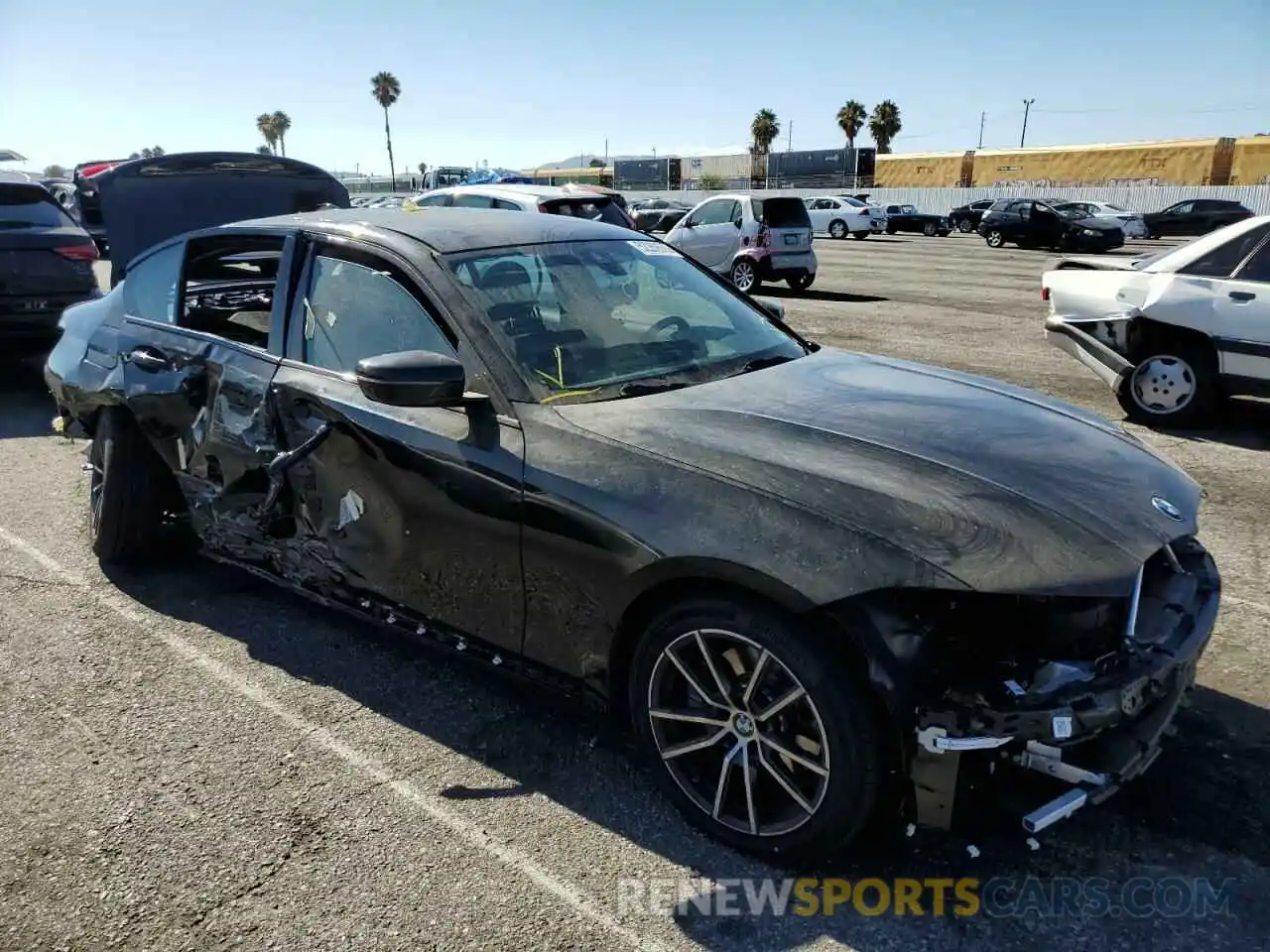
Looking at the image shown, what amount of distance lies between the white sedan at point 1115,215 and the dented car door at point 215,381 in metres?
29.3

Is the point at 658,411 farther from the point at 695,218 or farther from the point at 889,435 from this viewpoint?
the point at 695,218

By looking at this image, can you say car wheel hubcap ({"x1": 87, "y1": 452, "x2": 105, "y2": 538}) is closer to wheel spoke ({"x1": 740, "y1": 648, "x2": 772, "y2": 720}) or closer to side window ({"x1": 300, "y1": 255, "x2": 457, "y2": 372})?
side window ({"x1": 300, "y1": 255, "x2": 457, "y2": 372})

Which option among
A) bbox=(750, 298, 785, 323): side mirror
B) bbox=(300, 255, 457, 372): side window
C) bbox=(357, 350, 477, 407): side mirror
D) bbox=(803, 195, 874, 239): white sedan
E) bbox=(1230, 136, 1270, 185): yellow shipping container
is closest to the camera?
bbox=(357, 350, 477, 407): side mirror

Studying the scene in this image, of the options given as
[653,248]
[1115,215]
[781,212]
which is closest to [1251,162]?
[1115,215]

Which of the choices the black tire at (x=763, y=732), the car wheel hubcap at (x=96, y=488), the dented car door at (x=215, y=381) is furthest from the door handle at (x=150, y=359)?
the black tire at (x=763, y=732)

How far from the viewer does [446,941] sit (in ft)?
7.79

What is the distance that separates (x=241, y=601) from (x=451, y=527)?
6.01 feet

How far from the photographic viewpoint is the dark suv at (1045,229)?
26.9m

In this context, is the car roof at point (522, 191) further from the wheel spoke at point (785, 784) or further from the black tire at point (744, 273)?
the wheel spoke at point (785, 784)

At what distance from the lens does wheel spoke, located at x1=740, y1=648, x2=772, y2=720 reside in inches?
96.6

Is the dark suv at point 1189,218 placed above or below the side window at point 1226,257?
below

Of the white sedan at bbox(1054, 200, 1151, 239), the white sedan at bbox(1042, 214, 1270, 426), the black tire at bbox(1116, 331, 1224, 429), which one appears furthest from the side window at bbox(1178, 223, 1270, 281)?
the white sedan at bbox(1054, 200, 1151, 239)

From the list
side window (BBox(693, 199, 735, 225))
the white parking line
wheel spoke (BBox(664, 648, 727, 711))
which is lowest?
the white parking line

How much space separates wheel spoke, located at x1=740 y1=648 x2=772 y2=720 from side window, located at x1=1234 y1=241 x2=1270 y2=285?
5.99 m
